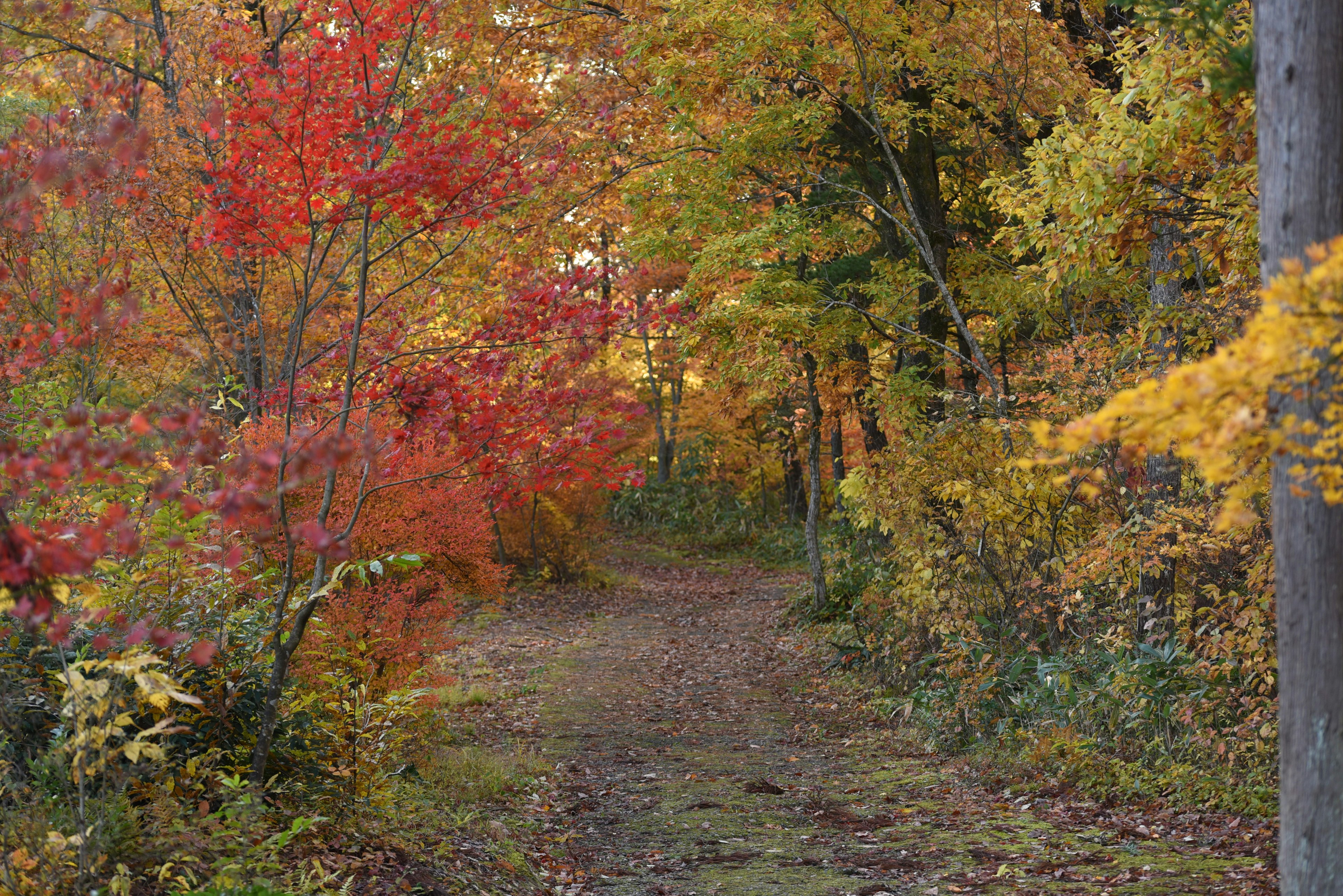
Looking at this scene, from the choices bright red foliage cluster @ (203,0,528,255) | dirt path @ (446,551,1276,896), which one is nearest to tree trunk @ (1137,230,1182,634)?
dirt path @ (446,551,1276,896)

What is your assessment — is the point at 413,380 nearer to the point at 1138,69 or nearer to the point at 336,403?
the point at 336,403

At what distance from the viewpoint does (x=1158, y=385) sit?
2.82 m

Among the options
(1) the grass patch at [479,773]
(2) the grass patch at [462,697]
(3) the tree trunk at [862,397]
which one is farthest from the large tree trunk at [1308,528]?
(3) the tree trunk at [862,397]

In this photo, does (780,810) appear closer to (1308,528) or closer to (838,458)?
(1308,528)

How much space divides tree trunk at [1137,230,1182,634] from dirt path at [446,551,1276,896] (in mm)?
1511

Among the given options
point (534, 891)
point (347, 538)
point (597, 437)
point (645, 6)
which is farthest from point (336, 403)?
point (645, 6)

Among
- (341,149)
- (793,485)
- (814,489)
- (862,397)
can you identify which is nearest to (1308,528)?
(341,149)

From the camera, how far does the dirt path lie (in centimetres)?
545

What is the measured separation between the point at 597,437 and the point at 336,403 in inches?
97.2

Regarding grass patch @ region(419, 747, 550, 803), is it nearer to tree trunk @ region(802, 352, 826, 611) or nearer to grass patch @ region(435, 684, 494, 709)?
grass patch @ region(435, 684, 494, 709)

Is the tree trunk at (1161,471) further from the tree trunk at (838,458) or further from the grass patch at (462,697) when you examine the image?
the tree trunk at (838,458)

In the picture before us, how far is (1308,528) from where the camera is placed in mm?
2900

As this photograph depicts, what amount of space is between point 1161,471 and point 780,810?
367cm

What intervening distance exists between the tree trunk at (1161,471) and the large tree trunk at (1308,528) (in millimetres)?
3881
